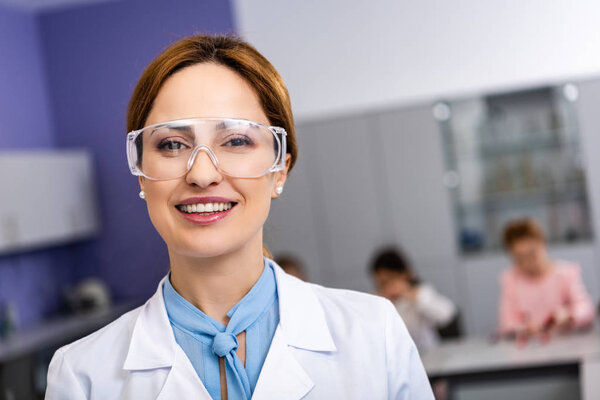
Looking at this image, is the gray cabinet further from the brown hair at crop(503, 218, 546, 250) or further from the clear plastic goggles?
the clear plastic goggles

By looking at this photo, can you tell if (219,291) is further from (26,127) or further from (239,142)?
(26,127)

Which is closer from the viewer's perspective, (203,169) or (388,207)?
(203,169)

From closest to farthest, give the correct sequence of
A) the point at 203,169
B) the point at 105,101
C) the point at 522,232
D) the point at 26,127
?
the point at 203,169
the point at 522,232
the point at 26,127
the point at 105,101

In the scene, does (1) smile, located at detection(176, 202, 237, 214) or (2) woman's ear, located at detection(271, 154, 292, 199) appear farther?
(2) woman's ear, located at detection(271, 154, 292, 199)

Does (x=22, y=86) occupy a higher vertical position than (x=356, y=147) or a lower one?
higher

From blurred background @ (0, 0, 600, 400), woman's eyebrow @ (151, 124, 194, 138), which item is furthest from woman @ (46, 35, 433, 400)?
blurred background @ (0, 0, 600, 400)

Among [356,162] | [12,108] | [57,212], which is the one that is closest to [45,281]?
[57,212]

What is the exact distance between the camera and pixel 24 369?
4180 mm

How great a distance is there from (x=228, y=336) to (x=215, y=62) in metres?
0.40

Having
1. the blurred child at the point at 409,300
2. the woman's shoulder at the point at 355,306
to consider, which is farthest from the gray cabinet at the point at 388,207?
the woman's shoulder at the point at 355,306

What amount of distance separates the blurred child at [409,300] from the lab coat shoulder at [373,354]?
Result: 8.91 feet

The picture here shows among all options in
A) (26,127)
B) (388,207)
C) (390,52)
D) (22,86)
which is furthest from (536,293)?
(22,86)

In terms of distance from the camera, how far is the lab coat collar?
3.55ft

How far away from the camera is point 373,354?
44.0 inches
